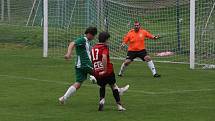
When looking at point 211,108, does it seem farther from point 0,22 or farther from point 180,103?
point 0,22

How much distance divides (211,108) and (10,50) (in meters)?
20.3

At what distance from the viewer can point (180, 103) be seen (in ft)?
53.2

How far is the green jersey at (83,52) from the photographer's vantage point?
52.0 ft

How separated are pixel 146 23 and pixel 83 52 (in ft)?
48.9

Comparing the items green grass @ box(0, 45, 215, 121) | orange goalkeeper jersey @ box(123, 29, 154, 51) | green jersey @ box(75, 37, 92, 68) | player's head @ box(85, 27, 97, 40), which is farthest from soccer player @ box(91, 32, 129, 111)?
orange goalkeeper jersey @ box(123, 29, 154, 51)

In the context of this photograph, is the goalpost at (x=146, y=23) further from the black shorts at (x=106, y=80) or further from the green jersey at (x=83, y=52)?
the black shorts at (x=106, y=80)

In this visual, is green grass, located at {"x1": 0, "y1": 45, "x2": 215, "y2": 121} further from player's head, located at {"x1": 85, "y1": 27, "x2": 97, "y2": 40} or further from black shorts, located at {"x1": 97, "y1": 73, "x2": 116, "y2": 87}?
player's head, located at {"x1": 85, "y1": 27, "x2": 97, "y2": 40}

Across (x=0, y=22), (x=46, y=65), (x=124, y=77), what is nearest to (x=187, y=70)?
(x=124, y=77)

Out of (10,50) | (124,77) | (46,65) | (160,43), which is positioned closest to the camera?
(124,77)

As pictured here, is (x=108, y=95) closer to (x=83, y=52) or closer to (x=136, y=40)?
(x=83, y=52)

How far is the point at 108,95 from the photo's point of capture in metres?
17.8

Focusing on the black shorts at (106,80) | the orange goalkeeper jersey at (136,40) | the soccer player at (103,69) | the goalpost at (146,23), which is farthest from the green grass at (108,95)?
the goalpost at (146,23)

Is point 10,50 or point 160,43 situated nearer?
point 160,43

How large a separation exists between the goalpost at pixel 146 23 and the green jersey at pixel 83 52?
11036mm
